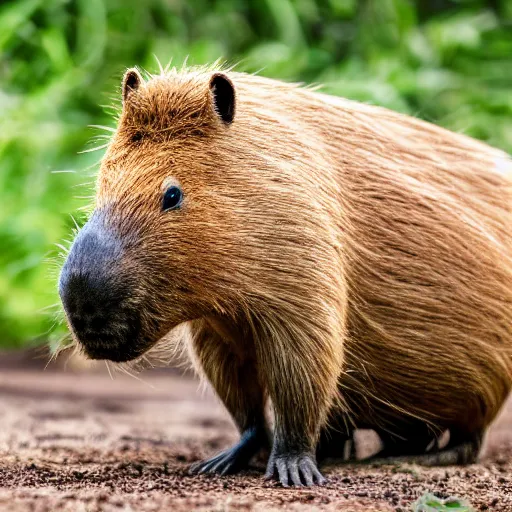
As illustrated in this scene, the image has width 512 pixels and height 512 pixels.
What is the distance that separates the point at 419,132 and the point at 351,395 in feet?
4.54

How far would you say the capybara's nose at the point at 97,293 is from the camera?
3.57 meters

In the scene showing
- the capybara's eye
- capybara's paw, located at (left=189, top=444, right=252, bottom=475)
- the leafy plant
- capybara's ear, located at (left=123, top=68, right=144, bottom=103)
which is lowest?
capybara's paw, located at (left=189, top=444, right=252, bottom=475)

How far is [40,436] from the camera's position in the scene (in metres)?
5.17

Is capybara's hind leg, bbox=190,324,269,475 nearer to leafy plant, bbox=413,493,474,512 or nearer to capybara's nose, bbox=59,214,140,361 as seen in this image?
capybara's nose, bbox=59,214,140,361

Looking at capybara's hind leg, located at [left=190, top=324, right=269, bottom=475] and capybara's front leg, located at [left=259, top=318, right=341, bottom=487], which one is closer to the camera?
capybara's front leg, located at [left=259, top=318, right=341, bottom=487]

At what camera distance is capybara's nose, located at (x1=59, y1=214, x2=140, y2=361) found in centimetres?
357

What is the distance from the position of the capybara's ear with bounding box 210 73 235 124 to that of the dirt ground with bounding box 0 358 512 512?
1.54 m

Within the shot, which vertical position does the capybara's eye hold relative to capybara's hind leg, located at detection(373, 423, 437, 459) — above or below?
above

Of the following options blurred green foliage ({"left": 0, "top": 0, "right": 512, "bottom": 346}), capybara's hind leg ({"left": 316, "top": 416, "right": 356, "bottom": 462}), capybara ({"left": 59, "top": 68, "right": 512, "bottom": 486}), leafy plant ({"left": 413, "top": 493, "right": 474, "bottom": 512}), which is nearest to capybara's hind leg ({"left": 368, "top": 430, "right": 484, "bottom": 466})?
capybara ({"left": 59, "top": 68, "right": 512, "bottom": 486})

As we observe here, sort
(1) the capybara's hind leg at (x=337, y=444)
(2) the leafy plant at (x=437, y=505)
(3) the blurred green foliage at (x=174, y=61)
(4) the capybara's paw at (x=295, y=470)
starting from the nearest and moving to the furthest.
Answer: (2) the leafy plant at (x=437, y=505), (4) the capybara's paw at (x=295, y=470), (1) the capybara's hind leg at (x=337, y=444), (3) the blurred green foliage at (x=174, y=61)

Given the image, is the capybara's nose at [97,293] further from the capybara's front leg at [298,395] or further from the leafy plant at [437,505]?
the leafy plant at [437,505]

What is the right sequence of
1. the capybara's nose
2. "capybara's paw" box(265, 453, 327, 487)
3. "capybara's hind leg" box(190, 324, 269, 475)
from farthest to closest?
"capybara's hind leg" box(190, 324, 269, 475), "capybara's paw" box(265, 453, 327, 487), the capybara's nose

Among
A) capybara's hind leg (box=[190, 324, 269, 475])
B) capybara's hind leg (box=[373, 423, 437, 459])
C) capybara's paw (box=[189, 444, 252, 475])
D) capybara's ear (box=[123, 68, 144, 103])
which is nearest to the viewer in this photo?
capybara's ear (box=[123, 68, 144, 103])

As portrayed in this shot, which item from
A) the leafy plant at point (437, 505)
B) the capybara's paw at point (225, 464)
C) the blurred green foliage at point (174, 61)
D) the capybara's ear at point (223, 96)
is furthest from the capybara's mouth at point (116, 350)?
the blurred green foliage at point (174, 61)
